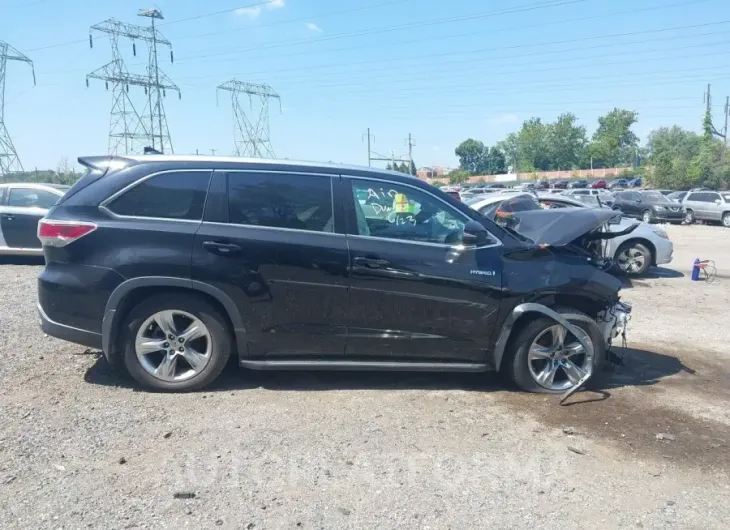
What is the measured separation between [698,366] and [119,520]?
5420 millimetres

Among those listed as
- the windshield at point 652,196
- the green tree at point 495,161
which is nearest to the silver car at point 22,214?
the windshield at point 652,196

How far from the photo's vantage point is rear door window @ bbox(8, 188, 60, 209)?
38.3ft

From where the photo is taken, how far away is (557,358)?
16.9 feet

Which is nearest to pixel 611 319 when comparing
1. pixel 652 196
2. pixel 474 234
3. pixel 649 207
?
Answer: pixel 474 234

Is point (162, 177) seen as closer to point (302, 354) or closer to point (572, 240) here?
point (302, 354)

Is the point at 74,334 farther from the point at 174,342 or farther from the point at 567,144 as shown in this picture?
the point at 567,144

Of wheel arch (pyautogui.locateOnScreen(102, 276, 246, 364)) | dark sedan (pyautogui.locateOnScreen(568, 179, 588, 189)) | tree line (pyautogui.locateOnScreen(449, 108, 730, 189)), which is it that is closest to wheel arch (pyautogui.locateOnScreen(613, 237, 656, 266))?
wheel arch (pyautogui.locateOnScreen(102, 276, 246, 364))

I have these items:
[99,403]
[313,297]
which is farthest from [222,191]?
[99,403]

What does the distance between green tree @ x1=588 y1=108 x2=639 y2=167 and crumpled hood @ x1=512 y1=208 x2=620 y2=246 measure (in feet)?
402

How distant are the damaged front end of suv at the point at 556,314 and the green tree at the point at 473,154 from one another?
14507cm

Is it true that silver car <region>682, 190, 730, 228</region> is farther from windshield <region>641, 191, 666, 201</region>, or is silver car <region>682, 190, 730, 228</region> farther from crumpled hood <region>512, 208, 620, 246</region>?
crumpled hood <region>512, 208, 620, 246</region>

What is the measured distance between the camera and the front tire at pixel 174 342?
4.78 meters

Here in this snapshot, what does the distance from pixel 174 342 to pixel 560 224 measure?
3.47m

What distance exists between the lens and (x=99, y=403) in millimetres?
4656
